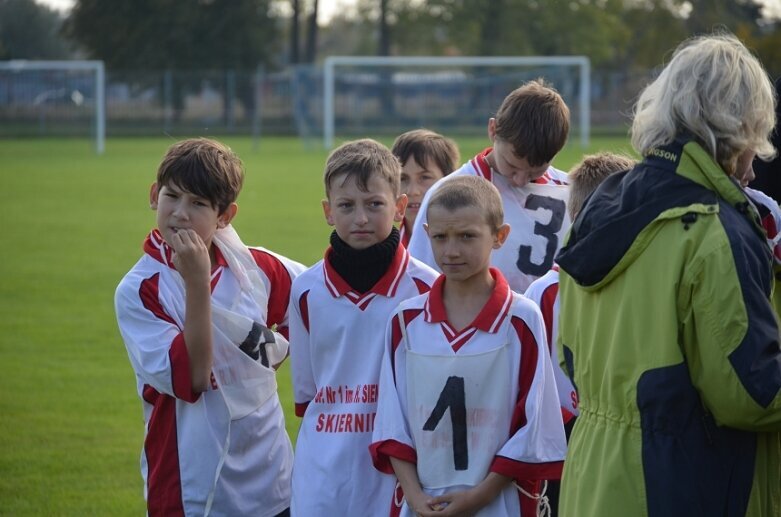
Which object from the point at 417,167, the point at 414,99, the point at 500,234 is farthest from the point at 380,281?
the point at 414,99

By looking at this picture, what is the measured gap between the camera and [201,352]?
352cm

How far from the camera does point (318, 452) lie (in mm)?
3496

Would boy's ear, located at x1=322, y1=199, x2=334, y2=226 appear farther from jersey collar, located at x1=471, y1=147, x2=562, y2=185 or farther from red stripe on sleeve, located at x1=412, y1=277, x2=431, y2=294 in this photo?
jersey collar, located at x1=471, y1=147, x2=562, y2=185

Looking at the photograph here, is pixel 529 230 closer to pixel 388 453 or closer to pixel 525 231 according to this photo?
pixel 525 231

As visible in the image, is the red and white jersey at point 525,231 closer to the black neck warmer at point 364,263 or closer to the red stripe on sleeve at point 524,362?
the black neck warmer at point 364,263

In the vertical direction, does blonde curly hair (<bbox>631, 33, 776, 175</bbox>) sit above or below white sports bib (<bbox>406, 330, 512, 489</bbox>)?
above

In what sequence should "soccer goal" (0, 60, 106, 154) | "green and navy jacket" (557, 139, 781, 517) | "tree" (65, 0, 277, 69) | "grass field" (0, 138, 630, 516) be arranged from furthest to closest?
"tree" (65, 0, 277, 69) → "soccer goal" (0, 60, 106, 154) → "grass field" (0, 138, 630, 516) → "green and navy jacket" (557, 139, 781, 517)

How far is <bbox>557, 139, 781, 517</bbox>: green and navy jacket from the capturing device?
249 cm

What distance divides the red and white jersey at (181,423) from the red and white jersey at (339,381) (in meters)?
0.24

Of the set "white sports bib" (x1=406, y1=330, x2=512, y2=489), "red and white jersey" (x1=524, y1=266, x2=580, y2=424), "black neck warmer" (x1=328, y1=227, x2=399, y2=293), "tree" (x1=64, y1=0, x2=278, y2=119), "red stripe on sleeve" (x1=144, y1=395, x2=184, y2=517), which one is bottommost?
"red stripe on sleeve" (x1=144, y1=395, x2=184, y2=517)

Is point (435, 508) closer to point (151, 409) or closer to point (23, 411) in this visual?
point (151, 409)

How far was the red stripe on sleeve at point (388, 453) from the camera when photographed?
3332 mm

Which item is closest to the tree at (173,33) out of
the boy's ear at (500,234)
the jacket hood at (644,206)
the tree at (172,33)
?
the tree at (172,33)

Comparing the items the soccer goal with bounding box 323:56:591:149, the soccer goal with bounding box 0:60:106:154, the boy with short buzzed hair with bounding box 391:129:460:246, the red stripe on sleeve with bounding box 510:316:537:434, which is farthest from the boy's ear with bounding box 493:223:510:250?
the soccer goal with bounding box 0:60:106:154
